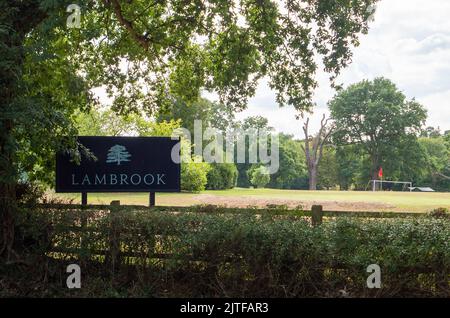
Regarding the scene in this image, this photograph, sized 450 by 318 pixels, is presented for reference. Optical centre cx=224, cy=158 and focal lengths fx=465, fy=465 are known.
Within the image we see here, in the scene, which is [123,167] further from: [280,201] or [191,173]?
[191,173]

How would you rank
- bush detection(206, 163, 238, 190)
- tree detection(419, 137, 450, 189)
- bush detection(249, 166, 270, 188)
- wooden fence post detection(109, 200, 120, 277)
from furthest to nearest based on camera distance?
1. tree detection(419, 137, 450, 189)
2. bush detection(249, 166, 270, 188)
3. bush detection(206, 163, 238, 190)
4. wooden fence post detection(109, 200, 120, 277)

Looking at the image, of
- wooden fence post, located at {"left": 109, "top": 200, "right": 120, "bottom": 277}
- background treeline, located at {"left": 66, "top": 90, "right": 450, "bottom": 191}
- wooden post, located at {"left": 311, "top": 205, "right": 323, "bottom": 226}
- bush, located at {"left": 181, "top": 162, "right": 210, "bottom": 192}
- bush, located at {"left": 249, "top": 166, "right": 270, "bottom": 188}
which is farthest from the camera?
bush, located at {"left": 249, "top": 166, "right": 270, "bottom": 188}

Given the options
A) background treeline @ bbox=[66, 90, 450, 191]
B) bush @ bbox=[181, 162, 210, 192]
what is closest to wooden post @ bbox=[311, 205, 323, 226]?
bush @ bbox=[181, 162, 210, 192]

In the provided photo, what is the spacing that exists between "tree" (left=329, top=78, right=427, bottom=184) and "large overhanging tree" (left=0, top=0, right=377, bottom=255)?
5255 centimetres

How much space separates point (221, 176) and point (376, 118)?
31456mm

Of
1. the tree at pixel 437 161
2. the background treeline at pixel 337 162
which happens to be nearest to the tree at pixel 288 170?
the background treeline at pixel 337 162

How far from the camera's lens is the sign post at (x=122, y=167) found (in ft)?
33.8

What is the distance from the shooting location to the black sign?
10.3 m

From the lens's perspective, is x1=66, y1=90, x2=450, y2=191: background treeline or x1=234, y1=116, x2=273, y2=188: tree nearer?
x1=66, y1=90, x2=450, y2=191: background treeline

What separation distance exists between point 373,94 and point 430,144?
15.9 meters

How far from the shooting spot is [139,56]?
14188 millimetres

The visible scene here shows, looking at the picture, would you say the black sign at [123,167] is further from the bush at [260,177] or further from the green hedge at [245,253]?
the bush at [260,177]

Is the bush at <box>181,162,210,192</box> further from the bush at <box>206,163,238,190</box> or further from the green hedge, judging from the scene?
the green hedge

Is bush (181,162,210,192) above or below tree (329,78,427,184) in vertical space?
below
